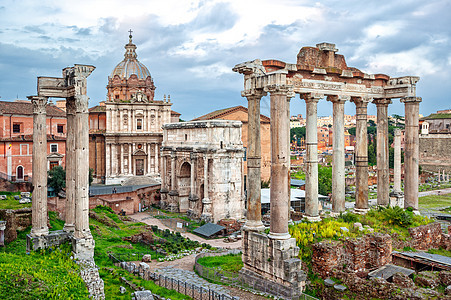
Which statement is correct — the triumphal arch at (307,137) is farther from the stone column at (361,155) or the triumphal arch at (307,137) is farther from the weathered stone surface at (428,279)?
the weathered stone surface at (428,279)

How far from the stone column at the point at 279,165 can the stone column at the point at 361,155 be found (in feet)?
19.9

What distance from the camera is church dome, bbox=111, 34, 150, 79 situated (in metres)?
53.6

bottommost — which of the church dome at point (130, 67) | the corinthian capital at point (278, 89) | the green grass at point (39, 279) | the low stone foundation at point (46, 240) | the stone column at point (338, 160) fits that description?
A: the green grass at point (39, 279)

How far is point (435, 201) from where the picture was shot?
48.3 meters

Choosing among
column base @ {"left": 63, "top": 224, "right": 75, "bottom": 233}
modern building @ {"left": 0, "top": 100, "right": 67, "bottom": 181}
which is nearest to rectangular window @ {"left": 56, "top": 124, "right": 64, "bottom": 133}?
modern building @ {"left": 0, "top": 100, "right": 67, "bottom": 181}

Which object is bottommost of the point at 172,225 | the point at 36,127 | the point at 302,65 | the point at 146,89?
the point at 172,225

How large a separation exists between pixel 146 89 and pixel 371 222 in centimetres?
4022

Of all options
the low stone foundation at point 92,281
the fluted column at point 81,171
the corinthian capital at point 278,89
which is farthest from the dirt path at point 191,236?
the corinthian capital at point 278,89

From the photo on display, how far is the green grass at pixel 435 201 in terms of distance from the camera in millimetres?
44203

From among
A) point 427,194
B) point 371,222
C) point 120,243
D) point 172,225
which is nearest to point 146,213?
point 172,225

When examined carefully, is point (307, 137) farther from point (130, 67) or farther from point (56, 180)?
point (130, 67)

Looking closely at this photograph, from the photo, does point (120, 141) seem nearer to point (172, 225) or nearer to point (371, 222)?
point (172, 225)

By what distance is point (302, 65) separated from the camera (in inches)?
675

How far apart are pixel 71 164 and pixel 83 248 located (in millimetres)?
3593
